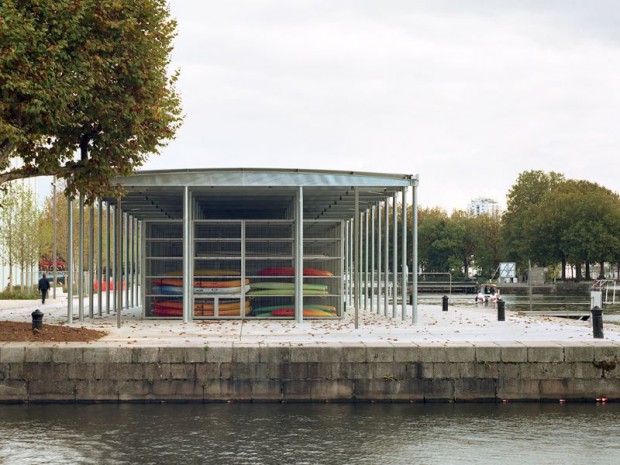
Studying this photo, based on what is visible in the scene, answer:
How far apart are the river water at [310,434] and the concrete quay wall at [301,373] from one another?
377mm

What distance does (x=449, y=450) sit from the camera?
16.0 meters

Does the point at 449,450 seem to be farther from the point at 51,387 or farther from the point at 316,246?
the point at 316,246

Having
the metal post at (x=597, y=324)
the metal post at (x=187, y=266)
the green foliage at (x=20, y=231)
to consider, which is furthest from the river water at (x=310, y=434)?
the green foliage at (x=20, y=231)

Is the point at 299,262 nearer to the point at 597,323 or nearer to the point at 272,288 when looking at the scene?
the point at 272,288

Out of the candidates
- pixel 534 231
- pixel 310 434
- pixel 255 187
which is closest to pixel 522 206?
pixel 534 231

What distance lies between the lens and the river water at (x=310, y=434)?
15.4m

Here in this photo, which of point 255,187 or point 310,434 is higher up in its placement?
point 255,187

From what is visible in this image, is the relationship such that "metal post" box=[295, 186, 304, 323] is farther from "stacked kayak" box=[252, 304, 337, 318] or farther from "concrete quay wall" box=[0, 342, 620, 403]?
"concrete quay wall" box=[0, 342, 620, 403]

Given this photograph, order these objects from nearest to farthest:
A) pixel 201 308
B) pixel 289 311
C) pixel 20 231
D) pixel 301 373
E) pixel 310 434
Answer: pixel 310 434, pixel 301 373, pixel 201 308, pixel 289 311, pixel 20 231

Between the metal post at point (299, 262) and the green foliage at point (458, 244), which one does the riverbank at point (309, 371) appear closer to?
the metal post at point (299, 262)

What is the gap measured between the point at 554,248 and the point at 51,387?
9609 centimetres

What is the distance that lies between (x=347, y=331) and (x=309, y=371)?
574 cm

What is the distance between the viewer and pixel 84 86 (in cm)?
2372

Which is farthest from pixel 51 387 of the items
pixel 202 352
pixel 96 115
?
pixel 96 115
